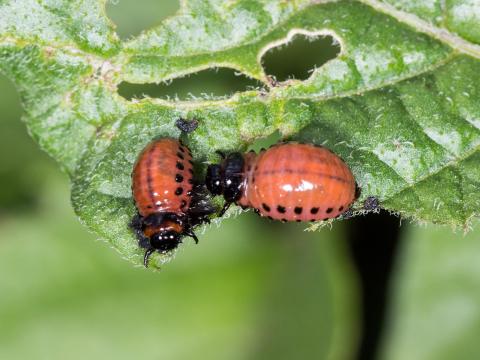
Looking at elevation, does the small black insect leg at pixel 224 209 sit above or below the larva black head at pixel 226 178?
below

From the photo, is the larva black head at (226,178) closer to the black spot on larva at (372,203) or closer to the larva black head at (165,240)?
the larva black head at (165,240)

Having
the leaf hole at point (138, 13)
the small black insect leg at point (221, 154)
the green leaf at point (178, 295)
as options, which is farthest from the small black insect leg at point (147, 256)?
the leaf hole at point (138, 13)

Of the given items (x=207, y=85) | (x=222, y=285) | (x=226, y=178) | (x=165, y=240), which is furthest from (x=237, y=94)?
(x=222, y=285)

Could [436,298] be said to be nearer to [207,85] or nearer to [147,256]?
[207,85]

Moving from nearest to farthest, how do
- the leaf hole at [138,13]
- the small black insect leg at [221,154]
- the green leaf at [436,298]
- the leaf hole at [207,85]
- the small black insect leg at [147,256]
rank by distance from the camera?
1. the small black insect leg at [147,256]
2. the small black insect leg at [221,154]
3. the leaf hole at [207,85]
4. the green leaf at [436,298]
5. the leaf hole at [138,13]

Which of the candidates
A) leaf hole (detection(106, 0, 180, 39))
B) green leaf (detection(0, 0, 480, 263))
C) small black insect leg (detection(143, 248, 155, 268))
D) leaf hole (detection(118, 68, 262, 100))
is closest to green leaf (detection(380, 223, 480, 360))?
green leaf (detection(0, 0, 480, 263))

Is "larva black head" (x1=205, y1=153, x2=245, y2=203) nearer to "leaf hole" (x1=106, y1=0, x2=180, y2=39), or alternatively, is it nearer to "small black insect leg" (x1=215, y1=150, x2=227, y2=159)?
"small black insect leg" (x1=215, y1=150, x2=227, y2=159)
